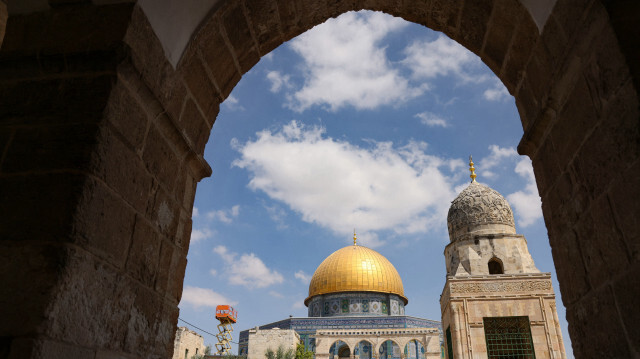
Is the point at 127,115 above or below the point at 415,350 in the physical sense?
below

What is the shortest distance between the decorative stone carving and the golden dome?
60.9 ft

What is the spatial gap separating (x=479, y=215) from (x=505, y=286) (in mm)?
2357

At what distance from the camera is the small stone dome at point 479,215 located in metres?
12.4

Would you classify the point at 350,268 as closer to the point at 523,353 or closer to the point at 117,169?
the point at 523,353

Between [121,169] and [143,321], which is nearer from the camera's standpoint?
[121,169]

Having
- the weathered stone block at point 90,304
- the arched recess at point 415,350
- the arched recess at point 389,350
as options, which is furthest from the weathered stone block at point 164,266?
the arched recess at point 415,350

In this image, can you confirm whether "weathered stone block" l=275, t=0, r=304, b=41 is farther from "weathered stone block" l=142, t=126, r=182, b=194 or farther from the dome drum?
the dome drum

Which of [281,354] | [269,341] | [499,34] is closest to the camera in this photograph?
[499,34]

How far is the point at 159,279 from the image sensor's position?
2.17 m

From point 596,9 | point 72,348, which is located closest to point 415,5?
point 596,9

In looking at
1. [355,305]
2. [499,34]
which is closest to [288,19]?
[499,34]

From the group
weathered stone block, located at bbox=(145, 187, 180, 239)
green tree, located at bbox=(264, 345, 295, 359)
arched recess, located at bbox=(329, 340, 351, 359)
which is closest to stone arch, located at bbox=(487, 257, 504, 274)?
weathered stone block, located at bbox=(145, 187, 180, 239)

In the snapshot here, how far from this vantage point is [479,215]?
1265 centimetres

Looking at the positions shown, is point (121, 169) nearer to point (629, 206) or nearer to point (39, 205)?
point (39, 205)
